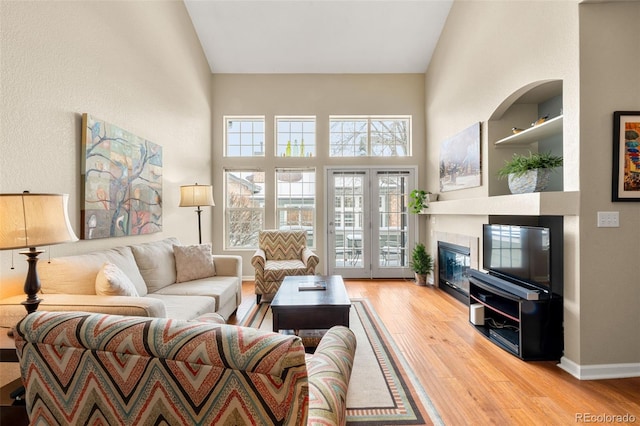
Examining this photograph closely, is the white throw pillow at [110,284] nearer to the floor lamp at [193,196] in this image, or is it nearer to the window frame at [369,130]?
the floor lamp at [193,196]

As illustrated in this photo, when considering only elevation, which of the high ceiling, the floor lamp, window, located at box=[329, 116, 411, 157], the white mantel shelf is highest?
the high ceiling

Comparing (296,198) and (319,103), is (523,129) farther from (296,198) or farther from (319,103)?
(296,198)

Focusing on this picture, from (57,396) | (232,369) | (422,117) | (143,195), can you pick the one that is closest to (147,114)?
(143,195)

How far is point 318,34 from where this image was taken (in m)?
4.82

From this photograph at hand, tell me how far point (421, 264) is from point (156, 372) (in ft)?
15.5

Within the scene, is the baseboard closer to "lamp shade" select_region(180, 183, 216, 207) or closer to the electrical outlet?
the electrical outlet

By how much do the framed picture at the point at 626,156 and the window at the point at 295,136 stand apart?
13.3 ft

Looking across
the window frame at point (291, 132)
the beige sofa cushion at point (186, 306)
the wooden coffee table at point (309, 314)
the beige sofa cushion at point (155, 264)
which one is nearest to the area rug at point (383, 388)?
the wooden coffee table at point (309, 314)

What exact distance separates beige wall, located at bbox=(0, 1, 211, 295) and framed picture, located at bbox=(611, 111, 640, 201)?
160 inches

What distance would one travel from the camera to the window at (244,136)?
5578mm

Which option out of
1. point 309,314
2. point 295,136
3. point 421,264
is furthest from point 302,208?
point 309,314

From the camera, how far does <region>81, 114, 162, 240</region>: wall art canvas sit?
2582 millimetres

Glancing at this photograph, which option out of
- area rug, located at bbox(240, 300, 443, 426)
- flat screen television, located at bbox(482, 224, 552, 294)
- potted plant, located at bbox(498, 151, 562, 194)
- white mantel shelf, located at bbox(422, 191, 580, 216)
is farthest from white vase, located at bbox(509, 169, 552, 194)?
area rug, located at bbox(240, 300, 443, 426)

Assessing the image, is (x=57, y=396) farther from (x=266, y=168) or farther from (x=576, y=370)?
(x=266, y=168)
